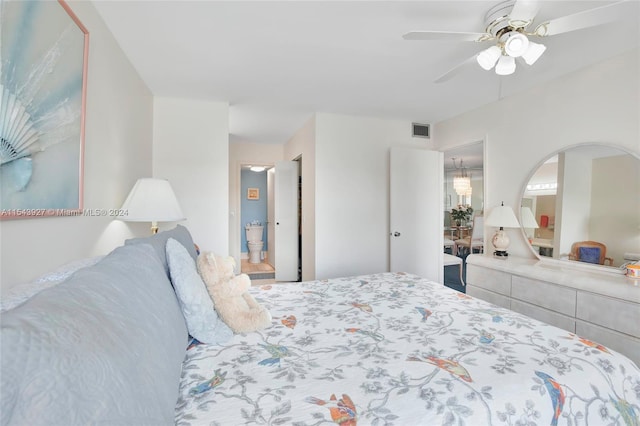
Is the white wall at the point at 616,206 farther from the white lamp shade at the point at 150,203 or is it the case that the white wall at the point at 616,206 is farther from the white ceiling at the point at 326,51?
the white lamp shade at the point at 150,203

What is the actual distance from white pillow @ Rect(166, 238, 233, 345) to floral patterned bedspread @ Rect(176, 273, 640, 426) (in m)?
0.05

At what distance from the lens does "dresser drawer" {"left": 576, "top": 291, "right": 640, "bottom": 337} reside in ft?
5.92

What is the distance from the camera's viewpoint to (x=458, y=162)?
13.0 ft

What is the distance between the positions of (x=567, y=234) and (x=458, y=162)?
172 cm

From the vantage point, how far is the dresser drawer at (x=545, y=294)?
2.11 m

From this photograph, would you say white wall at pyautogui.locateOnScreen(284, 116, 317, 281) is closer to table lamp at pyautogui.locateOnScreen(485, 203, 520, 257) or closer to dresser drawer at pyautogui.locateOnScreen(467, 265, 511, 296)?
dresser drawer at pyautogui.locateOnScreen(467, 265, 511, 296)

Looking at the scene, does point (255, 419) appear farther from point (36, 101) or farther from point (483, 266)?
point (483, 266)

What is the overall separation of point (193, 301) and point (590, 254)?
305cm

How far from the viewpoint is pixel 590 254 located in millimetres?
2385

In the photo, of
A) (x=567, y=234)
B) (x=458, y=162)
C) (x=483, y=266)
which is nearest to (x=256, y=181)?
(x=458, y=162)

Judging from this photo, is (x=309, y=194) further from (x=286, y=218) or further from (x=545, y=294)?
(x=545, y=294)

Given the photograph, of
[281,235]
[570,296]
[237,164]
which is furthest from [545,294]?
[237,164]

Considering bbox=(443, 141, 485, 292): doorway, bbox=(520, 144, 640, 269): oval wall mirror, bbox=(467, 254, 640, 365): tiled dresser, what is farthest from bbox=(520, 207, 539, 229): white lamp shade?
bbox=(443, 141, 485, 292): doorway

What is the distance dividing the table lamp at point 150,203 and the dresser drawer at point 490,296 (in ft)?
9.37
